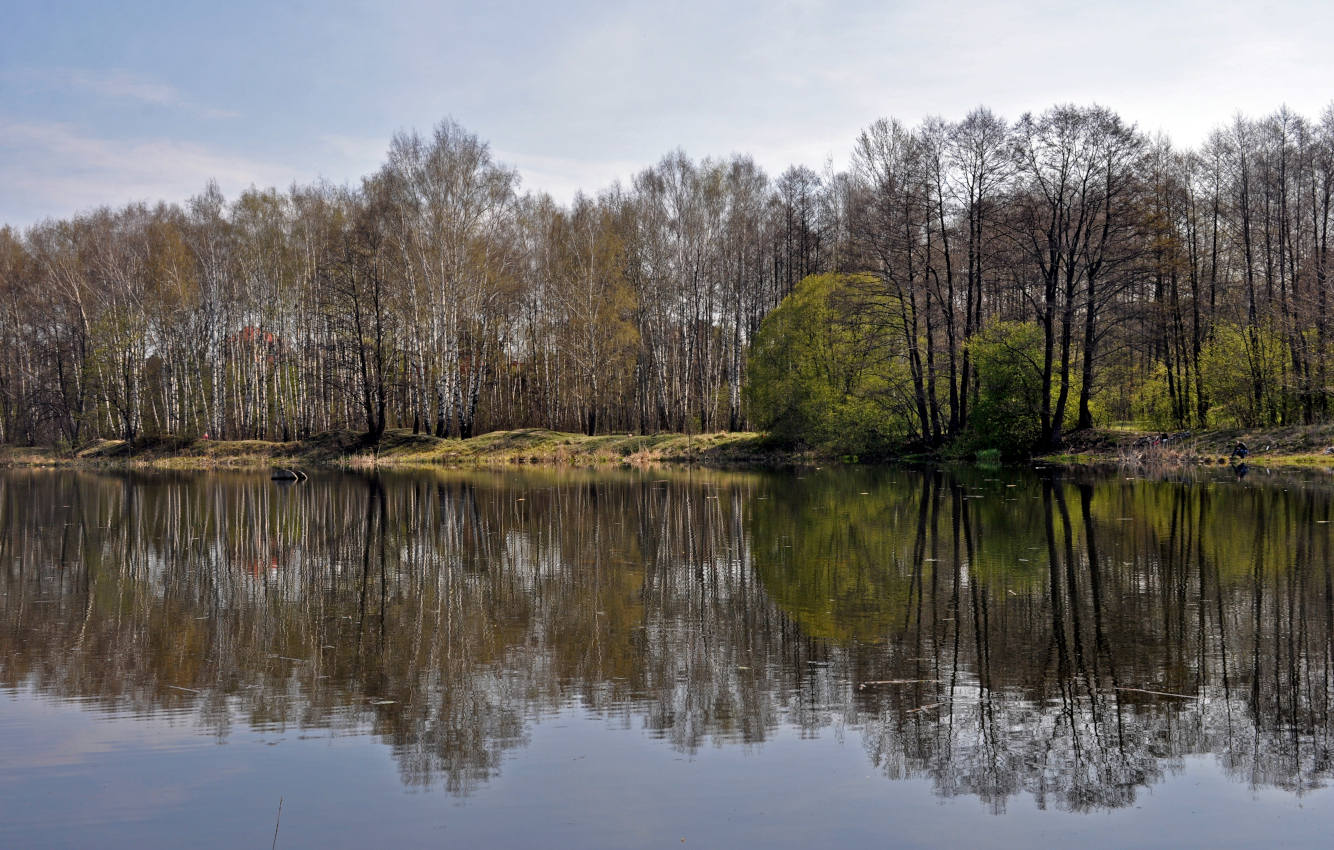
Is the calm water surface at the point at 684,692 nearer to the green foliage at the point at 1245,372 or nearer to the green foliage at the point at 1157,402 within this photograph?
the green foliage at the point at 1245,372

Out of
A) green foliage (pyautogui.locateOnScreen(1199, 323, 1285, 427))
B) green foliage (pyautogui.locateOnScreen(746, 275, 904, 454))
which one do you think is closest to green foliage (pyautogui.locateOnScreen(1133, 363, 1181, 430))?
green foliage (pyautogui.locateOnScreen(1199, 323, 1285, 427))

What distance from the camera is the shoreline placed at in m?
29.7

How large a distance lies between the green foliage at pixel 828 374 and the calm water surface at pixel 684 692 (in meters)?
24.5

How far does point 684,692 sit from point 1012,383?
31.4 m

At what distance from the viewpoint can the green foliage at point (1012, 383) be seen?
35.0m

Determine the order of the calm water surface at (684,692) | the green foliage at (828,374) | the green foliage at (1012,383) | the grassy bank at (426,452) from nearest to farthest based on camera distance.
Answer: the calm water surface at (684,692) < the green foliage at (1012,383) < the green foliage at (828,374) < the grassy bank at (426,452)

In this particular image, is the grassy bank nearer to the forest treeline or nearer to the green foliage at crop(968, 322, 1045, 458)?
the forest treeline

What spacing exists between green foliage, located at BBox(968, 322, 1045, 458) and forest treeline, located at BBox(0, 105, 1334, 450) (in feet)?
0.34

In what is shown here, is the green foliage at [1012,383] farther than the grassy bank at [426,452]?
No

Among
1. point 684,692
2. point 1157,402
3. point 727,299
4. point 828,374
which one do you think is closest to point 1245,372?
point 1157,402

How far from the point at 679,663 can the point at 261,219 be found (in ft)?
173

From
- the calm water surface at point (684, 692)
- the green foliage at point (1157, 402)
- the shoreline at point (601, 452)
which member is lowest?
the calm water surface at point (684, 692)

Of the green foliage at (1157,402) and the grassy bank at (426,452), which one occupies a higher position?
the green foliage at (1157,402)

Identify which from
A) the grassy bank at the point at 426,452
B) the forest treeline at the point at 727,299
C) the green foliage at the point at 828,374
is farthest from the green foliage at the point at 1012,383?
the grassy bank at the point at 426,452
